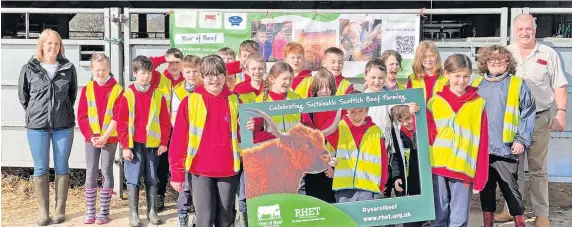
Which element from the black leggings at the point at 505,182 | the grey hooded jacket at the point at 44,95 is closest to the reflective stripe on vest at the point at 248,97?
the grey hooded jacket at the point at 44,95

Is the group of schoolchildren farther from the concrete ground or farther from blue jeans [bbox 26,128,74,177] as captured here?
blue jeans [bbox 26,128,74,177]

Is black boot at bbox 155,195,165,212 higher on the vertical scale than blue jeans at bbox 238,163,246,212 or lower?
lower

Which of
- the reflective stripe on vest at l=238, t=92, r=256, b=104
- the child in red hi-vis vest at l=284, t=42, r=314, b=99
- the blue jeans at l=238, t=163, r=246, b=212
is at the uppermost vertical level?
the child in red hi-vis vest at l=284, t=42, r=314, b=99

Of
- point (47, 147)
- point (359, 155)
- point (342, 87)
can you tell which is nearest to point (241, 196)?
point (359, 155)

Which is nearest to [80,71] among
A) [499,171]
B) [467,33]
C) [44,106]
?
[44,106]

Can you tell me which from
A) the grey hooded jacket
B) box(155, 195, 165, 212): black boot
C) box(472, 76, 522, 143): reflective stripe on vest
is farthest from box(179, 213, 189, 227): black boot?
box(472, 76, 522, 143): reflective stripe on vest

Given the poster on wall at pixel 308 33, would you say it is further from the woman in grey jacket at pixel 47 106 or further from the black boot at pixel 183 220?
the black boot at pixel 183 220

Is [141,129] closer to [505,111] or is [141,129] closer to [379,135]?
[379,135]

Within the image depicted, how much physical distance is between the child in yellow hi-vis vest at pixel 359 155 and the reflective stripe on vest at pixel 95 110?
7.24 ft

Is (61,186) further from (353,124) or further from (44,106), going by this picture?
(353,124)

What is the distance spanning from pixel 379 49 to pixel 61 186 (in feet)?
10.7

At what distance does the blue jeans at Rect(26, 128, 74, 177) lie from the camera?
5328mm

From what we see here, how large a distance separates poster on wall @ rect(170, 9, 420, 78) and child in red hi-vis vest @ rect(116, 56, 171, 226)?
106 cm

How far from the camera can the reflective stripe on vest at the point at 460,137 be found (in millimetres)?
4137
